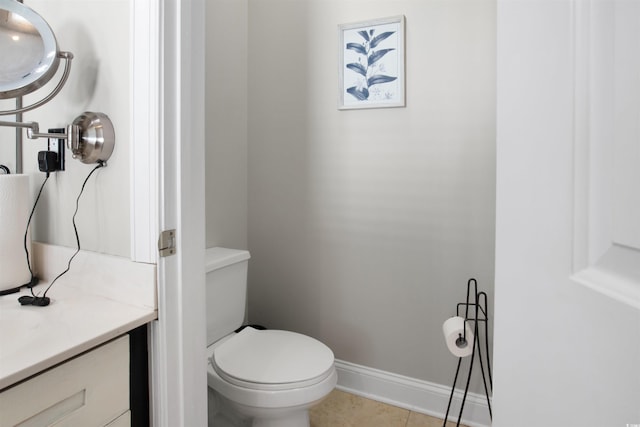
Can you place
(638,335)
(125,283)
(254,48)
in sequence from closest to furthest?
(638,335)
(125,283)
(254,48)

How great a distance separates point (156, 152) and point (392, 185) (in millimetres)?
1201

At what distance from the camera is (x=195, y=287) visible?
3.25ft

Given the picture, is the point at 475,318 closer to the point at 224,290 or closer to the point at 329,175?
the point at 329,175

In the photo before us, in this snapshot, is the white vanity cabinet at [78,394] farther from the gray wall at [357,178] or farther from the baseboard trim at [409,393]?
the baseboard trim at [409,393]

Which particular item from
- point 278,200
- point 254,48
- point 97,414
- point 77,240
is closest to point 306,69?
point 254,48

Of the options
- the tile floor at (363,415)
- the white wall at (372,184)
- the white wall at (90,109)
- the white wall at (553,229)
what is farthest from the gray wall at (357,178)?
the white wall at (553,229)

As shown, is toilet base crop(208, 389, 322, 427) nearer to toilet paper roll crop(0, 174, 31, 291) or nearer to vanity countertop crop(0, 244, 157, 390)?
vanity countertop crop(0, 244, 157, 390)

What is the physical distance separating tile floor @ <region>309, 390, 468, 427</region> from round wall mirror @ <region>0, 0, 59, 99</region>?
169cm

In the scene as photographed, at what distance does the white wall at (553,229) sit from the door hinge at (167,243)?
76cm

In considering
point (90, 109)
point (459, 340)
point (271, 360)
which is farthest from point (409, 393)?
point (90, 109)

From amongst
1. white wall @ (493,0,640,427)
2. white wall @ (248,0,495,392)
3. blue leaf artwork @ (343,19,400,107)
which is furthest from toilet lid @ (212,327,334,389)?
blue leaf artwork @ (343,19,400,107)

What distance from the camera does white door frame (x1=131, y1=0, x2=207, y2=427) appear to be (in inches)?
34.5

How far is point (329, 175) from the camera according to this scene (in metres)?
1.95

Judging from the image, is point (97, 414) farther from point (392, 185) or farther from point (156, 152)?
point (392, 185)
